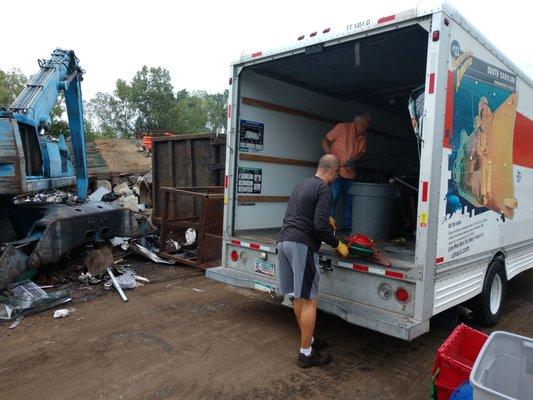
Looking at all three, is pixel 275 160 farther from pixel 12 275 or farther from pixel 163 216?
pixel 12 275

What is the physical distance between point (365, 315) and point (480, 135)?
6.41 ft

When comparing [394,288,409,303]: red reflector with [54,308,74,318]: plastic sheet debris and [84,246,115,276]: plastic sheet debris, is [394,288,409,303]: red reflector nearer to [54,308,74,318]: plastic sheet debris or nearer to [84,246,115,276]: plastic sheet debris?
[54,308,74,318]: plastic sheet debris

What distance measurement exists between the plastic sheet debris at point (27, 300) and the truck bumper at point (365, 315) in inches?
92.7

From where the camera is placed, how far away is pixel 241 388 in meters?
3.39

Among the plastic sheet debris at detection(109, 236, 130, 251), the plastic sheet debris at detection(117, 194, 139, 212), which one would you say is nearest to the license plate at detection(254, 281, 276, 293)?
the plastic sheet debris at detection(109, 236, 130, 251)

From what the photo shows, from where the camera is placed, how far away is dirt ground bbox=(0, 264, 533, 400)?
11.1 ft

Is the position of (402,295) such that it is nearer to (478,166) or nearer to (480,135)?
(478,166)

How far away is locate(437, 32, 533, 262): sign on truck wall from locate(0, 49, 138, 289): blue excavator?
192 inches

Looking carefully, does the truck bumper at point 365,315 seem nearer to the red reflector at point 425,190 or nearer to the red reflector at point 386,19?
the red reflector at point 425,190

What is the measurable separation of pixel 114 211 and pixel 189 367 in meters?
4.04

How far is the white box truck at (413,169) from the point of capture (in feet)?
11.4

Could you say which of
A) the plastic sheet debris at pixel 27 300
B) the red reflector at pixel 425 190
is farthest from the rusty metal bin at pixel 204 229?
the red reflector at pixel 425 190

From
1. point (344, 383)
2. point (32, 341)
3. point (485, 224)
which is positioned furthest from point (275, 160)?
point (32, 341)

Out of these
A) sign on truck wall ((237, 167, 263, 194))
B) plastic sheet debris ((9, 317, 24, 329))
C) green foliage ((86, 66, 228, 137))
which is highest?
green foliage ((86, 66, 228, 137))
